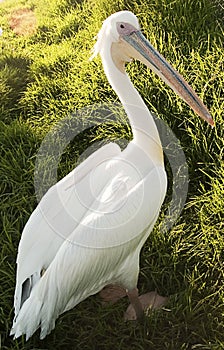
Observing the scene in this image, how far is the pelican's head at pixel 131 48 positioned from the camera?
7.03 ft

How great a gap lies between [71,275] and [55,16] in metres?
3.06

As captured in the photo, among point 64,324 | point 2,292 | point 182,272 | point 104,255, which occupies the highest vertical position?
point 104,255

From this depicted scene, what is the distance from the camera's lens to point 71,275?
1988mm

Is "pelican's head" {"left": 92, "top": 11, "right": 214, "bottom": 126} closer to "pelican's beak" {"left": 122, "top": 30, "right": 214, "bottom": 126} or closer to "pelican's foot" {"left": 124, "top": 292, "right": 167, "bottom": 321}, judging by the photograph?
"pelican's beak" {"left": 122, "top": 30, "right": 214, "bottom": 126}

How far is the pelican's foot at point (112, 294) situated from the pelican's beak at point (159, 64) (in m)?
0.87

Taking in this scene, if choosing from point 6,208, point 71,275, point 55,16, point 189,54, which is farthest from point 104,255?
point 55,16

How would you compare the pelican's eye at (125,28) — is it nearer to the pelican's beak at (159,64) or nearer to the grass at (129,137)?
the pelican's beak at (159,64)

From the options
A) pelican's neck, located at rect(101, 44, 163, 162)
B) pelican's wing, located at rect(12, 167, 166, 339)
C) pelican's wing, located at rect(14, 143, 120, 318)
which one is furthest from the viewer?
pelican's neck, located at rect(101, 44, 163, 162)

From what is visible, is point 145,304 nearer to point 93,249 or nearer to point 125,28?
point 93,249

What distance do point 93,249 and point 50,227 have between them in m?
0.22

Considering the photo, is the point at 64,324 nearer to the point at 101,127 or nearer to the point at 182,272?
the point at 182,272

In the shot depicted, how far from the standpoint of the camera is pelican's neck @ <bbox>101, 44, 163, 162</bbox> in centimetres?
219

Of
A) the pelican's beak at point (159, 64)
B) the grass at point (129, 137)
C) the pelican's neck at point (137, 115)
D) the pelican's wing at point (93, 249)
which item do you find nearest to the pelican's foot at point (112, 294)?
the grass at point (129, 137)

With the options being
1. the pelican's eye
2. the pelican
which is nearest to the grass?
the pelican
